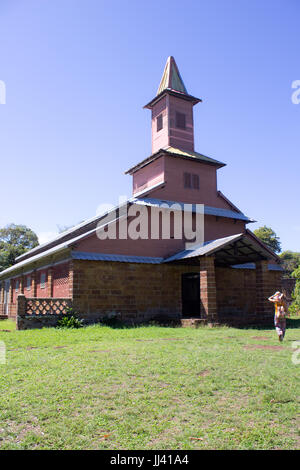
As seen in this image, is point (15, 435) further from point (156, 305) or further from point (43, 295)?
point (43, 295)

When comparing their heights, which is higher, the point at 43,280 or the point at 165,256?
the point at 165,256

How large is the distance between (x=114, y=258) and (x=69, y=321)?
3796 mm

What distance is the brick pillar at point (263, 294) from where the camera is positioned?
61.6 feet

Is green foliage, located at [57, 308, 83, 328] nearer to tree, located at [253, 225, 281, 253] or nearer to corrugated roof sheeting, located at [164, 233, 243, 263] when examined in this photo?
corrugated roof sheeting, located at [164, 233, 243, 263]

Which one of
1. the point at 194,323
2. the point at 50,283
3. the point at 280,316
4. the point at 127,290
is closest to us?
the point at 280,316

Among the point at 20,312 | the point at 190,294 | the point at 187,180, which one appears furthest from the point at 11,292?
the point at 187,180

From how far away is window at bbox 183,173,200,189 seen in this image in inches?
947

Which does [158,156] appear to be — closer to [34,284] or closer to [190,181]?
[190,181]

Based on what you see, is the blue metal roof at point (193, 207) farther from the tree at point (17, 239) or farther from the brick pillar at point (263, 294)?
the tree at point (17, 239)

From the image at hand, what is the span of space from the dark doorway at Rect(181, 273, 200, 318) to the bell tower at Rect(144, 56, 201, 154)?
8621mm

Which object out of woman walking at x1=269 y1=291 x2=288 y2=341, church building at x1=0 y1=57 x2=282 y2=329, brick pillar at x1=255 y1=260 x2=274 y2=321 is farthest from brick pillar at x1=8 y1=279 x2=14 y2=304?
woman walking at x1=269 y1=291 x2=288 y2=341

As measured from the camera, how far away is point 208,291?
57.1 feet

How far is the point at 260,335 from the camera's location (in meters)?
13.8

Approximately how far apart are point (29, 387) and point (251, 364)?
182 inches
